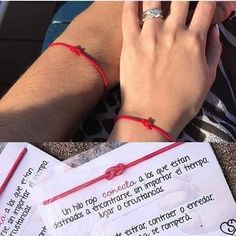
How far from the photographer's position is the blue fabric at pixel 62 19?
1.14 metres

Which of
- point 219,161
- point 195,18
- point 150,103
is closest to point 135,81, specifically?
point 150,103

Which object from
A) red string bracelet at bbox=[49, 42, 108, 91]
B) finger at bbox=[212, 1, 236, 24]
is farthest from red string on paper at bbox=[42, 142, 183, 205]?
finger at bbox=[212, 1, 236, 24]

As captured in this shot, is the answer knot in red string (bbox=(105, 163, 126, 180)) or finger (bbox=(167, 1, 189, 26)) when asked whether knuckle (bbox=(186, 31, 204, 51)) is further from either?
knot in red string (bbox=(105, 163, 126, 180))

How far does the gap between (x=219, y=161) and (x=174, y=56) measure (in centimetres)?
32

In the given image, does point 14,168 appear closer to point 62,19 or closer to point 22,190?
point 22,190

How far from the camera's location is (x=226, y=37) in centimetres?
96

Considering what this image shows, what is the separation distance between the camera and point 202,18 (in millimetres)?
883

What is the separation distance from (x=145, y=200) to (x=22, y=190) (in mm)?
133

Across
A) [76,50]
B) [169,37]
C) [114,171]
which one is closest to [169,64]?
[169,37]

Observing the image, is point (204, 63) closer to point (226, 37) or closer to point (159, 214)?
point (226, 37)

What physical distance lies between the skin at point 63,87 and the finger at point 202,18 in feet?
0.14

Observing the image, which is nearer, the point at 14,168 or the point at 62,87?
the point at 14,168

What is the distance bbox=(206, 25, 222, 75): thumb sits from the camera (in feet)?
2.81

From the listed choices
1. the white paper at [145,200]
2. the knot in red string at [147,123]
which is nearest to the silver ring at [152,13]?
the knot in red string at [147,123]
